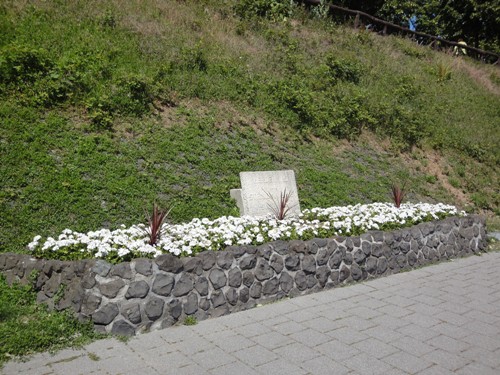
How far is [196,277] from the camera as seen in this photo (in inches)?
218

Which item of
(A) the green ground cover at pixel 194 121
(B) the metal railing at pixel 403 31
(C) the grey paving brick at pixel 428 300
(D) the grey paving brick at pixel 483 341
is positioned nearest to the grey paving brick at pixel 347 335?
(D) the grey paving brick at pixel 483 341

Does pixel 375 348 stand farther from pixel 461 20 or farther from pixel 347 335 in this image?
pixel 461 20

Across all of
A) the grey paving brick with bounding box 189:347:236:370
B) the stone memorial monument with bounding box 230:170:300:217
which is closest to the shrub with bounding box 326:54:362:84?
the stone memorial monument with bounding box 230:170:300:217

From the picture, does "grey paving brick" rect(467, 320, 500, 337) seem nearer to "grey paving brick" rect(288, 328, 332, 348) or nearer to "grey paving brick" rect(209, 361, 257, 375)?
"grey paving brick" rect(288, 328, 332, 348)

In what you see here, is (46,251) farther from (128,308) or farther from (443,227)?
(443,227)

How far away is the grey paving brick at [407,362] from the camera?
4.37 meters

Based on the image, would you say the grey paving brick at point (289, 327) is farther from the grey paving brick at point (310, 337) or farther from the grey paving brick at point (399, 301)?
the grey paving brick at point (399, 301)

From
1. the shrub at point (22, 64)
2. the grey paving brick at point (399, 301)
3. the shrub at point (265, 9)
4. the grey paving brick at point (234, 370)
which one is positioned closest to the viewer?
the grey paving brick at point (234, 370)

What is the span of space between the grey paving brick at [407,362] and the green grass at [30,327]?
305 centimetres

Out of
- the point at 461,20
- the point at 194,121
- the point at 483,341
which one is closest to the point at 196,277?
the point at 483,341

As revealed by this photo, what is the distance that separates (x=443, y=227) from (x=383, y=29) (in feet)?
49.9

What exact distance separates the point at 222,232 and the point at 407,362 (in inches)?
117

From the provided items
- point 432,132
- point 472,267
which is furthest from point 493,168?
point 472,267

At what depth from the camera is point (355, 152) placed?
1217 cm
